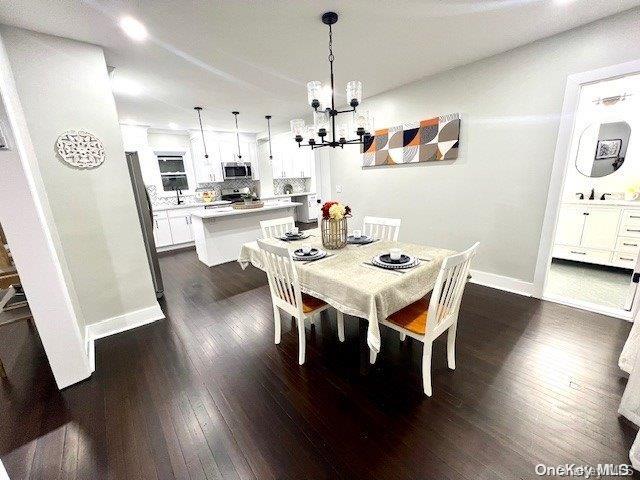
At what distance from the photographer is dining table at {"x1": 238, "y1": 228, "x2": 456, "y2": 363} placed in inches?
55.9

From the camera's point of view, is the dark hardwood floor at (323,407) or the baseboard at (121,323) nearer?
the dark hardwood floor at (323,407)

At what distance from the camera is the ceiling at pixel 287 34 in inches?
68.9

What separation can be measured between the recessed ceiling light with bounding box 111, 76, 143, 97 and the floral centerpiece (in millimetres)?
2859

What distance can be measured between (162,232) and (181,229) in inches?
14.8

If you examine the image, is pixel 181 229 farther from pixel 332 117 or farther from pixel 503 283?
pixel 503 283

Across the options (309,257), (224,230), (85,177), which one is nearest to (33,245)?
(85,177)

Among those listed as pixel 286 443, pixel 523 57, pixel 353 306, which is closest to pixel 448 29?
pixel 523 57

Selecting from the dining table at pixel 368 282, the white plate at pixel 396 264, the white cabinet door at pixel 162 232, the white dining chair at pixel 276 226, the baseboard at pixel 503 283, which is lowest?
the baseboard at pixel 503 283

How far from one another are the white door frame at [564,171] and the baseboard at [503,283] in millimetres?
76

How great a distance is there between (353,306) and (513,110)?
272 cm

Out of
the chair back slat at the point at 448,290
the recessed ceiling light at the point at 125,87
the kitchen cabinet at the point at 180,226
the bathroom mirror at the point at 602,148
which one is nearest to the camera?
the chair back slat at the point at 448,290

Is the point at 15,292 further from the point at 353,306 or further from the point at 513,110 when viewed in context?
the point at 513,110

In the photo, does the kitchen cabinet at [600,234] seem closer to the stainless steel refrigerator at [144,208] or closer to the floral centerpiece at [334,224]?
the floral centerpiece at [334,224]

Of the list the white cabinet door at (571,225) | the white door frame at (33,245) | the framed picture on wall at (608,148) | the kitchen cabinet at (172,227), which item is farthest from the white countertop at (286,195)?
the framed picture on wall at (608,148)
